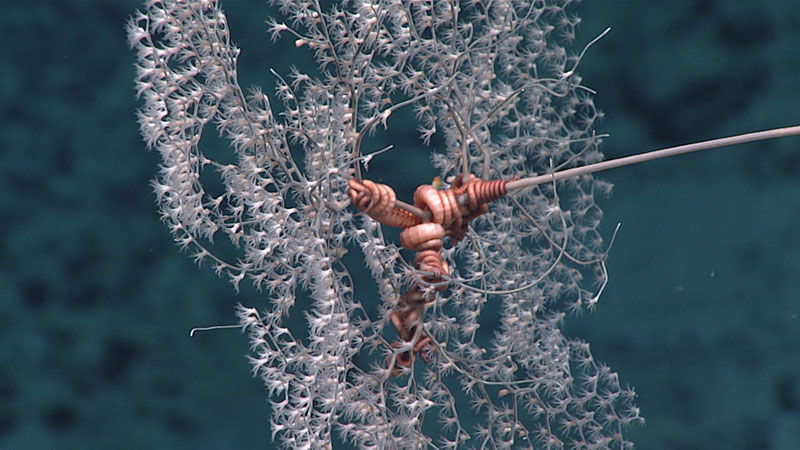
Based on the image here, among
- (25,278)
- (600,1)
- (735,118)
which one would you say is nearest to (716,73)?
(735,118)

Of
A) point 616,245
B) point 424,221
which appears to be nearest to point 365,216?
point 424,221

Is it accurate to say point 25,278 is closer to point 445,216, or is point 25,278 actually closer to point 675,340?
point 445,216

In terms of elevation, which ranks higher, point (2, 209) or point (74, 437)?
point (2, 209)

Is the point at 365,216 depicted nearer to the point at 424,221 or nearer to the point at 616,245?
the point at 424,221

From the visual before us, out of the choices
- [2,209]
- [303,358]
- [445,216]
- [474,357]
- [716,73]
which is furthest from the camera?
[716,73]
